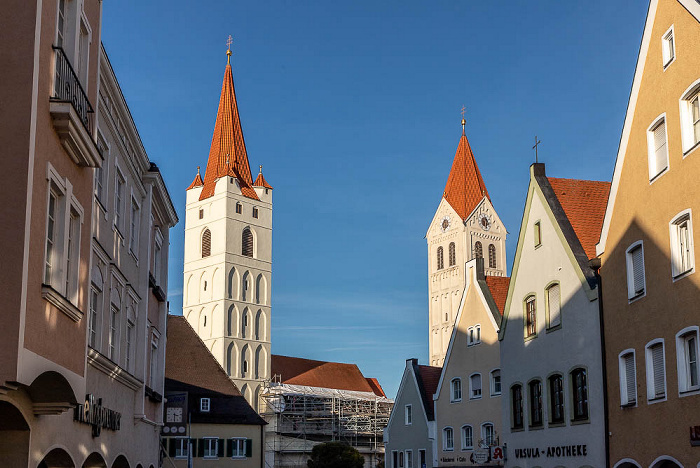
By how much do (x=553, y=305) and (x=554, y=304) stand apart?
75mm

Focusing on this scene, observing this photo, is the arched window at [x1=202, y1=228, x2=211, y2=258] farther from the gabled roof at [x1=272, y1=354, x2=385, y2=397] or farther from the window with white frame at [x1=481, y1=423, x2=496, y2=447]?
the window with white frame at [x1=481, y1=423, x2=496, y2=447]

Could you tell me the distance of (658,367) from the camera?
2109cm

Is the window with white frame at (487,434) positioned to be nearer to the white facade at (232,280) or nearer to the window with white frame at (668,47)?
the window with white frame at (668,47)

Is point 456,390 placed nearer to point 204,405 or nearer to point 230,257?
point 204,405

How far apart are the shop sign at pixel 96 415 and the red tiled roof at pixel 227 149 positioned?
330 ft

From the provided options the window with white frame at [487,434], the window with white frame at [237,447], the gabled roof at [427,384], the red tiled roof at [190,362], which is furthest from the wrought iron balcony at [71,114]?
the window with white frame at [237,447]

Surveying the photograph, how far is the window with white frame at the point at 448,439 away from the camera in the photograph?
129 feet

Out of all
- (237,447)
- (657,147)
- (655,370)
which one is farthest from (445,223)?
(655,370)

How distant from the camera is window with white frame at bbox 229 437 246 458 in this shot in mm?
49281

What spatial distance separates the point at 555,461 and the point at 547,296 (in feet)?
17.2

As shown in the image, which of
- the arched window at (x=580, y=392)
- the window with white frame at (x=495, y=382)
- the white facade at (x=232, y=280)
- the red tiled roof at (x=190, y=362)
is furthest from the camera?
the white facade at (x=232, y=280)

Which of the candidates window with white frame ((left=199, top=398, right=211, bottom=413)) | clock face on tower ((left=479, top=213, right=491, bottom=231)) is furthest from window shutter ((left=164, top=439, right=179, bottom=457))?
clock face on tower ((left=479, top=213, right=491, bottom=231))

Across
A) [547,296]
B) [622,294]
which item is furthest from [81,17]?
[547,296]

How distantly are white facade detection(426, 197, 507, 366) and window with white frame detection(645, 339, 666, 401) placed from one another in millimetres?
96018
